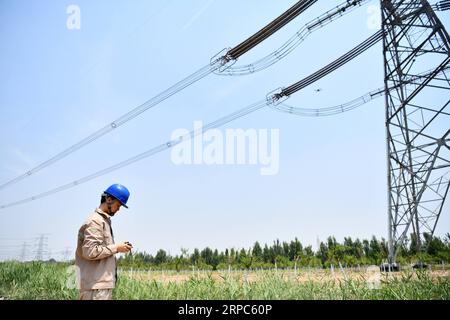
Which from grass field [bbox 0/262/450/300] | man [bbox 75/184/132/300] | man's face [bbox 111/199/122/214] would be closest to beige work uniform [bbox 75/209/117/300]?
man [bbox 75/184/132/300]

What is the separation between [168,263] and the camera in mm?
18688

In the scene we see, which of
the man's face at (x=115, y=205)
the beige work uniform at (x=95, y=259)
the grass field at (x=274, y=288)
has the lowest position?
the grass field at (x=274, y=288)

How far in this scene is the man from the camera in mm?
2127

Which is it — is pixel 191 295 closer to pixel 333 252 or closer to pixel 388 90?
pixel 388 90

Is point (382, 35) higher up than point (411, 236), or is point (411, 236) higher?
point (382, 35)

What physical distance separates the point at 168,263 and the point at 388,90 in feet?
49.9

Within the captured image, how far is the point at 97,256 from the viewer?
2102mm

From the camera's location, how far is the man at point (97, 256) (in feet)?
6.98

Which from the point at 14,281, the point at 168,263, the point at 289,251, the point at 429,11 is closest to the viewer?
the point at 14,281

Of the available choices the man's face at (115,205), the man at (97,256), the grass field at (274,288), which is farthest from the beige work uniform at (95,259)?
the grass field at (274,288)

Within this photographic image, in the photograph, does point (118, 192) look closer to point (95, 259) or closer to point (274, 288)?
point (95, 259)

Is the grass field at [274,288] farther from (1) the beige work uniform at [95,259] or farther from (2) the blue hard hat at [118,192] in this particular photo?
(2) the blue hard hat at [118,192]

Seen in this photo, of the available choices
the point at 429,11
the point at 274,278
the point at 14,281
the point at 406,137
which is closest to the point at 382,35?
the point at 429,11

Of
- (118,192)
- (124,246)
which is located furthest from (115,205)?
(124,246)
